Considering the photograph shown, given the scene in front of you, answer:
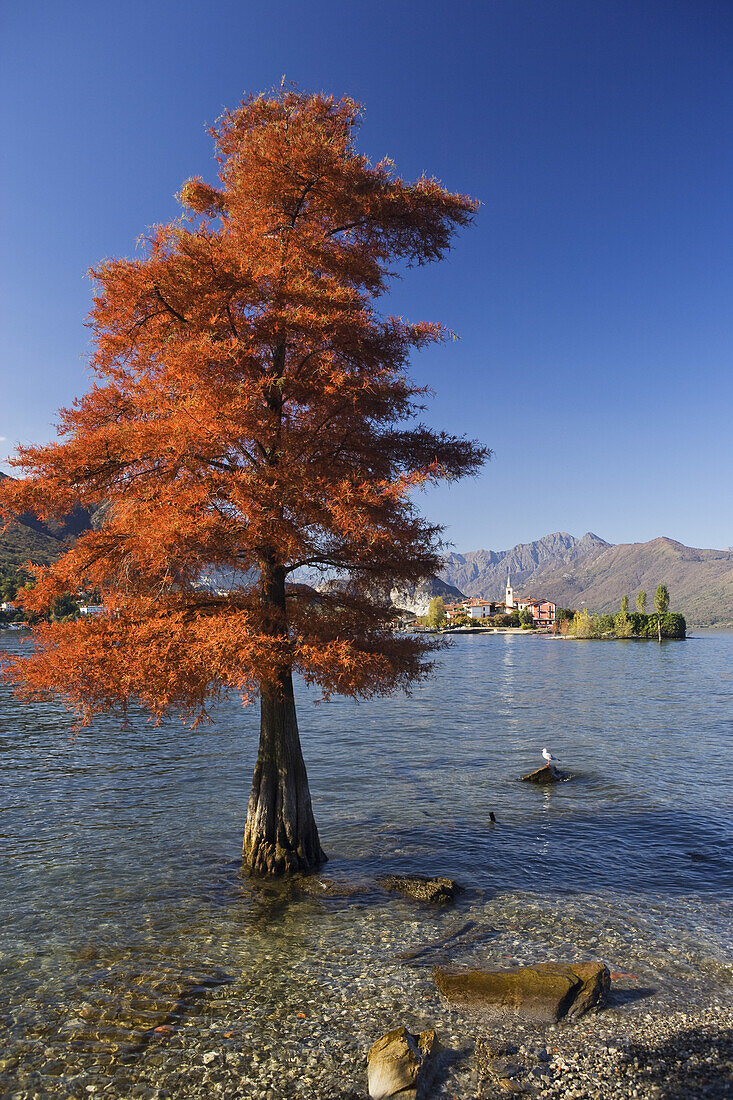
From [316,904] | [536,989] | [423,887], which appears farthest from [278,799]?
[536,989]

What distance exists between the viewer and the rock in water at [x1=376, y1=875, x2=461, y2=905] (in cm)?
1467

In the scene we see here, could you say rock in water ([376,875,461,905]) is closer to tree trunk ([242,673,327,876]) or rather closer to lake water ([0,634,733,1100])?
lake water ([0,634,733,1100])

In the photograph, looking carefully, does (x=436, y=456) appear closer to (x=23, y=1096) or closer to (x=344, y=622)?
(x=344, y=622)

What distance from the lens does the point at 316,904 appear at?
14039mm

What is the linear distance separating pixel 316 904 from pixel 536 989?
229 inches

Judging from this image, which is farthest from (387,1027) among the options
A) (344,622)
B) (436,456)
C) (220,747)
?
(220,747)

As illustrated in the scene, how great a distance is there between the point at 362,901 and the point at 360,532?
911 cm

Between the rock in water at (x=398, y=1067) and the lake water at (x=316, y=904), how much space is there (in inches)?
15.6

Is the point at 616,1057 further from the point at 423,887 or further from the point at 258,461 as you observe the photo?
the point at 258,461

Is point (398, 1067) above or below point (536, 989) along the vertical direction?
above

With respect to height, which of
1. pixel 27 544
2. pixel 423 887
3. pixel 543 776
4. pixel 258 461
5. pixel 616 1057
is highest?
pixel 27 544

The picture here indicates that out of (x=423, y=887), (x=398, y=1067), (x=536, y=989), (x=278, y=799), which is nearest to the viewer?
(x=398, y=1067)

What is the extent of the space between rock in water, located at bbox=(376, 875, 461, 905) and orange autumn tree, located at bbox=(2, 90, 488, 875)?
7.83 ft

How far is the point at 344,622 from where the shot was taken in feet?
47.2
